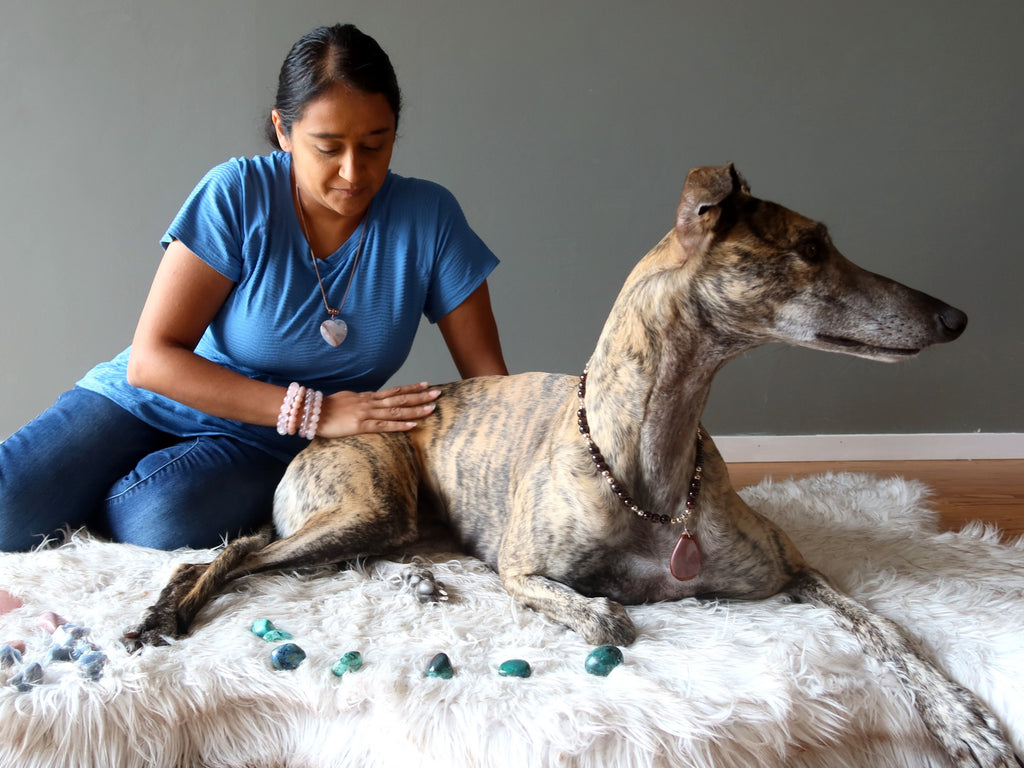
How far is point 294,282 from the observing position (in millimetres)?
2037

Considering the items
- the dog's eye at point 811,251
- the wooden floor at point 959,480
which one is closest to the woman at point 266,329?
the dog's eye at point 811,251

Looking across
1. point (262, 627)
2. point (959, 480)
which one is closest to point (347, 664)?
point (262, 627)

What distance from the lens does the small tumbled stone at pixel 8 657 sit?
128 centimetres

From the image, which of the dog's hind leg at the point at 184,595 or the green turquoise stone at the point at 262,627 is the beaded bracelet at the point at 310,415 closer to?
the dog's hind leg at the point at 184,595

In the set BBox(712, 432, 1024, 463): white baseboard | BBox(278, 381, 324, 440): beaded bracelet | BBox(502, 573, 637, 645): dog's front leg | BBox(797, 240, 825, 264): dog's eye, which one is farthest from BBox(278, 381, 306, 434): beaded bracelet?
BBox(712, 432, 1024, 463): white baseboard

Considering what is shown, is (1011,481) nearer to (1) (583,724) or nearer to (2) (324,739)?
(1) (583,724)

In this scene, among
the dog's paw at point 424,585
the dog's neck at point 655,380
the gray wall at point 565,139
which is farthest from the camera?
the gray wall at point 565,139

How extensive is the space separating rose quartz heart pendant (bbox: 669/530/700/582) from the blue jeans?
1.05m

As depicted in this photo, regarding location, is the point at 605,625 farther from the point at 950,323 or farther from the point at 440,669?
the point at 950,323

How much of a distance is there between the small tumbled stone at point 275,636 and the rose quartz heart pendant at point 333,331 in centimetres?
81

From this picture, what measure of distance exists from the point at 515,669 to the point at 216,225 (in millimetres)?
1254

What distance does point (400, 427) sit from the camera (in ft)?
6.47

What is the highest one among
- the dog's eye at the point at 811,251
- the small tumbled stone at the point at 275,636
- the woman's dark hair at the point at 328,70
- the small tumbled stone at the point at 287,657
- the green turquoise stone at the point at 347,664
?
the woman's dark hair at the point at 328,70

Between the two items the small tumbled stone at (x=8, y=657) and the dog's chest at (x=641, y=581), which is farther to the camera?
the dog's chest at (x=641, y=581)
